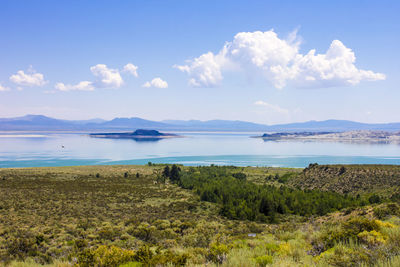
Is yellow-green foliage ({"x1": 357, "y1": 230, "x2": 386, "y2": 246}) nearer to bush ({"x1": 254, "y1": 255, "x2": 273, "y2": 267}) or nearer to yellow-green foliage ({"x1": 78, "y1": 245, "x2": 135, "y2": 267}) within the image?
bush ({"x1": 254, "y1": 255, "x2": 273, "y2": 267})

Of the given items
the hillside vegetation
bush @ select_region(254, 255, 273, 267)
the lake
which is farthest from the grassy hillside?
the lake

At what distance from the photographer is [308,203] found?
2866 centimetres

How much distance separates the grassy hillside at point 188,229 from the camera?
7797 millimetres

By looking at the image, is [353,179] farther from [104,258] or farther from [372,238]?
[104,258]

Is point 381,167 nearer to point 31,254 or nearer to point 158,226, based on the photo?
point 158,226

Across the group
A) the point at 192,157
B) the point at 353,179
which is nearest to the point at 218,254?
the point at 353,179

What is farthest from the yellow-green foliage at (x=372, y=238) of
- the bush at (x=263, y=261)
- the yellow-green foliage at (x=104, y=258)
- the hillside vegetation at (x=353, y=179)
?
the hillside vegetation at (x=353, y=179)

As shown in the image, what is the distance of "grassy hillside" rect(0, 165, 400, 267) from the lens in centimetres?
780

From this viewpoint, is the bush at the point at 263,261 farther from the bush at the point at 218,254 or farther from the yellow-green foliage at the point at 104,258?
the yellow-green foliage at the point at 104,258

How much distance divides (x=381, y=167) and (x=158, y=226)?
36898 millimetres

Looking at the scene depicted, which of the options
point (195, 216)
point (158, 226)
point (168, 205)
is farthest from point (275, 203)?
point (158, 226)

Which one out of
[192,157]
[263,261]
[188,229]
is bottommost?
[192,157]

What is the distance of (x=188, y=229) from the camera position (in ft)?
58.2

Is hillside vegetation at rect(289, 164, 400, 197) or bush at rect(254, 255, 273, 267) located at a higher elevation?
bush at rect(254, 255, 273, 267)
